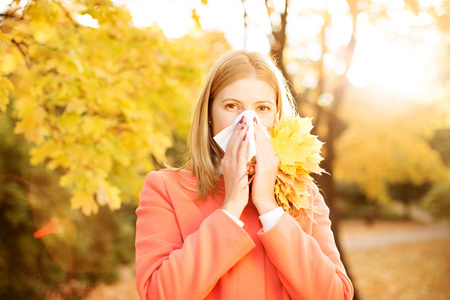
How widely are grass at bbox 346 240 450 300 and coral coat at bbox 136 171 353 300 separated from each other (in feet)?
22.0

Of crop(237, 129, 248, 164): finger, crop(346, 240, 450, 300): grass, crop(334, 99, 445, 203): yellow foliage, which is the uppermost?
crop(237, 129, 248, 164): finger

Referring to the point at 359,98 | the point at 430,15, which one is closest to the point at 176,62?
the point at 430,15

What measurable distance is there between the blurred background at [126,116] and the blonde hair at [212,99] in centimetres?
68

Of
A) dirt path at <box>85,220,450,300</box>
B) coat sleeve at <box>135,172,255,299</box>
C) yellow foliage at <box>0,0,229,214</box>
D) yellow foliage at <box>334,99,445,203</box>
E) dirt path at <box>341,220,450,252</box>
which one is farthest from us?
dirt path at <box>341,220,450,252</box>

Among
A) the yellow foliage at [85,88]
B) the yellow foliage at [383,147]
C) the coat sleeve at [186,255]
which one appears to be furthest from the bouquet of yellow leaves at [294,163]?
the yellow foliage at [383,147]

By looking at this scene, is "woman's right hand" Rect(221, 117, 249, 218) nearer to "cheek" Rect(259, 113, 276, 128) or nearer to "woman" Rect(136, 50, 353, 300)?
"woman" Rect(136, 50, 353, 300)

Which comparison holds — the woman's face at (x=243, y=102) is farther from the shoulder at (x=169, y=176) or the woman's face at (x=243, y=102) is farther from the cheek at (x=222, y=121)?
the shoulder at (x=169, y=176)

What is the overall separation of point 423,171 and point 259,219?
1317 cm

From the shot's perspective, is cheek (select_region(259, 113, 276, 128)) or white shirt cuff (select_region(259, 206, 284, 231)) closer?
white shirt cuff (select_region(259, 206, 284, 231))

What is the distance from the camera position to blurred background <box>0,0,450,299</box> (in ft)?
11.0

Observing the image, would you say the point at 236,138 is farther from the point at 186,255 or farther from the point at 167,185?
the point at 186,255

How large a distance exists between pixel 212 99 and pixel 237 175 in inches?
19.7

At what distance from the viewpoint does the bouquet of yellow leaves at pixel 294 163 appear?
1.77 m

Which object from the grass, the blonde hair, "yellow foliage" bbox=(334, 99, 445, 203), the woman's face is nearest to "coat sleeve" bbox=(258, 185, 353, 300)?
the blonde hair
